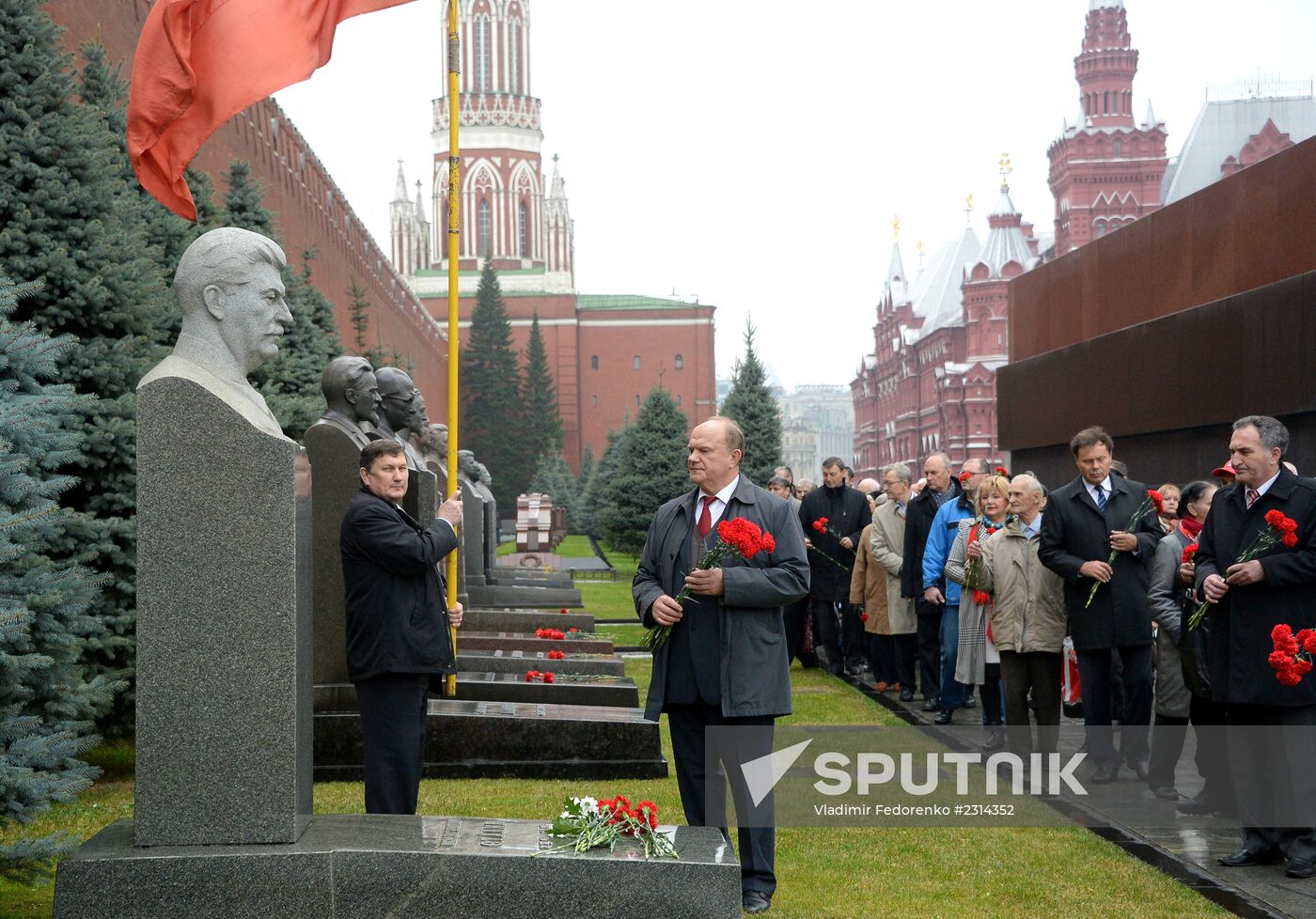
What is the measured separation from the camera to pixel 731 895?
4.54m

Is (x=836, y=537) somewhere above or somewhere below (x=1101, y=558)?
above

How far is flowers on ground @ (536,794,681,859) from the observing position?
15.1 ft

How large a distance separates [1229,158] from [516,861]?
49.5m

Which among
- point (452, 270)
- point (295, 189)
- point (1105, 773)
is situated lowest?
point (1105, 773)

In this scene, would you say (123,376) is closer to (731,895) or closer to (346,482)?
(346,482)

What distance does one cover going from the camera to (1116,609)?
297 inches

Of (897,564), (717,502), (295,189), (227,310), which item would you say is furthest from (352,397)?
(295,189)

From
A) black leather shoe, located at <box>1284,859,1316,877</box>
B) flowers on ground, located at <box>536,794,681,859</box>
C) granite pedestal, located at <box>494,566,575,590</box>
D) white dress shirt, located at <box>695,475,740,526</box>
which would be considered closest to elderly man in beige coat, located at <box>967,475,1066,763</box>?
black leather shoe, located at <box>1284,859,1316,877</box>

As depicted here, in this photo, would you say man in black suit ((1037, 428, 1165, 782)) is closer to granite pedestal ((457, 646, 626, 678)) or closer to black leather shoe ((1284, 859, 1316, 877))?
black leather shoe ((1284, 859, 1316, 877))

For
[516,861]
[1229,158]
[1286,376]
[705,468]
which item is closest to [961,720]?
[1286,376]

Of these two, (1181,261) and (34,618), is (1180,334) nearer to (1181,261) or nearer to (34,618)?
(1181,261)

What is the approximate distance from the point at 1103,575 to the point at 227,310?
15.0 feet

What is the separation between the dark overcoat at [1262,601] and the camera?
5.85m

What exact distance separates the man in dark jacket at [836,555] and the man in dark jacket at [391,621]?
25.5ft
